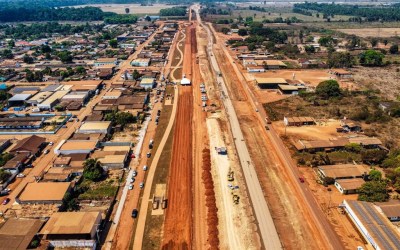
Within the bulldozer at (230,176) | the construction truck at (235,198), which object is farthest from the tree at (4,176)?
the construction truck at (235,198)

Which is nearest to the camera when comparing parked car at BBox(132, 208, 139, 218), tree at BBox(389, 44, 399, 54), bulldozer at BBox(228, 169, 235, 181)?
parked car at BBox(132, 208, 139, 218)

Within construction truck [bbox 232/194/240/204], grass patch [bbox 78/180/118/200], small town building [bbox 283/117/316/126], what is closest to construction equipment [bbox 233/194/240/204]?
construction truck [bbox 232/194/240/204]

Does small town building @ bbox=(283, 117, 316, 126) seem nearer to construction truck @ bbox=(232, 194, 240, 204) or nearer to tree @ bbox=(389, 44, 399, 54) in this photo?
construction truck @ bbox=(232, 194, 240, 204)

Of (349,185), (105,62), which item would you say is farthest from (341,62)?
(105,62)

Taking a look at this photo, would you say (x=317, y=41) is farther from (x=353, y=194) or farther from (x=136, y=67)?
(x=353, y=194)

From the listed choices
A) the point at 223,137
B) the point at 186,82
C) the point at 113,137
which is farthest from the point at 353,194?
the point at 186,82
